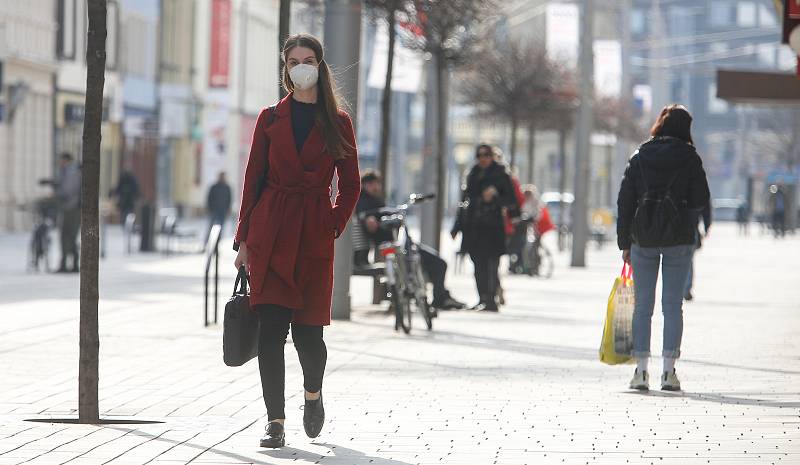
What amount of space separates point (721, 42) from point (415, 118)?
181ft

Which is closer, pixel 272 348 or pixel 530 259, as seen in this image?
pixel 272 348

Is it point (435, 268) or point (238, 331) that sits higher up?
point (238, 331)

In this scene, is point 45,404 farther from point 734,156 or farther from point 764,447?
point 734,156

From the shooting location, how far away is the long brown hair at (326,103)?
27.3 feet

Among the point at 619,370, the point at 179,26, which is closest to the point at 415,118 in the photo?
the point at 179,26

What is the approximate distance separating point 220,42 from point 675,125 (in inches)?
2203

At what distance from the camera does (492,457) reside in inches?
315

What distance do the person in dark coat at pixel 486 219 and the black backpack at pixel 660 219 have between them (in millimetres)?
7689

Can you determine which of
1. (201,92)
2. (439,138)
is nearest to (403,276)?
(439,138)

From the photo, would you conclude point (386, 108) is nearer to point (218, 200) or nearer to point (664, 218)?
point (664, 218)

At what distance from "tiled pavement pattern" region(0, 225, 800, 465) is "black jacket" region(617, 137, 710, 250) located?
0.96 m

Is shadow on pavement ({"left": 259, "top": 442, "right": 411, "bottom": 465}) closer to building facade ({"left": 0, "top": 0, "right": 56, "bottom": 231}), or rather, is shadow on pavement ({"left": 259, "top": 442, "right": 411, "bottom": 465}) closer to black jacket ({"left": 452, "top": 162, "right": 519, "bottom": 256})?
black jacket ({"left": 452, "top": 162, "right": 519, "bottom": 256})

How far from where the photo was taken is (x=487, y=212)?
1914 centimetres

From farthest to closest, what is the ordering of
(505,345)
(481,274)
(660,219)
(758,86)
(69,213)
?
1. (69,213)
2. (481,274)
3. (758,86)
4. (505,345)
5. (660,219)
